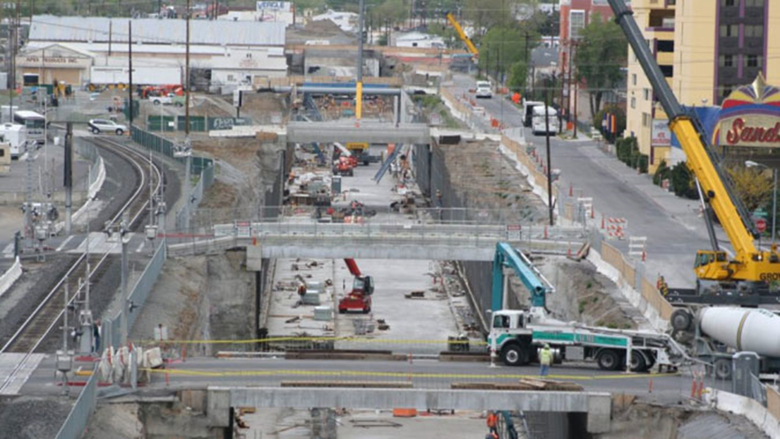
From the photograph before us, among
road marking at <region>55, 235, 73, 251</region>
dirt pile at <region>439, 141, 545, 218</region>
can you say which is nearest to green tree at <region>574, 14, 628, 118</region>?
dirt pile at <region>439, 141, 545, 218</region>

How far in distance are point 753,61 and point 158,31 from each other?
349 ft

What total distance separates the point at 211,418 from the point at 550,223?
116ft

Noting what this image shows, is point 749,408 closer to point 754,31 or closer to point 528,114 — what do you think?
point 754,31

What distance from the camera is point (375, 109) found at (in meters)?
186

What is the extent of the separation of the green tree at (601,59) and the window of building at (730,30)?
1903 inches

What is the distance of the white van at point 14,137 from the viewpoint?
11600 cm

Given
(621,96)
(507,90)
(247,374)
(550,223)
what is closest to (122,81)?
(507,90)

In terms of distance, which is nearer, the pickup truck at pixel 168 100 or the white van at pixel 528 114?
the white van at pixel 528 114

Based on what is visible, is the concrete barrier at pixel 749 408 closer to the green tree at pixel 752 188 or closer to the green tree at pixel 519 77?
the green tree at pixel 752 188

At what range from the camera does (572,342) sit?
169 ft

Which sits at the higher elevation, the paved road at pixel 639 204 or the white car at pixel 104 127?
the white car at pixel 104 127

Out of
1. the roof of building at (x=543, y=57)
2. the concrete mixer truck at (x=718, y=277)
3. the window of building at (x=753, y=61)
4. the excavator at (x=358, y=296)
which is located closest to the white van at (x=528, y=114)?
the window of building at (x=753, y=61)

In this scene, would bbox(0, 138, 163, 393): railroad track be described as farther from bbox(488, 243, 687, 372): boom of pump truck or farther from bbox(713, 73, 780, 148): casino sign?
bbox(713, 73, 780, 148): casino sign

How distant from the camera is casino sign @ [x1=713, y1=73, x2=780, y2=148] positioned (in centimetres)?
9100
